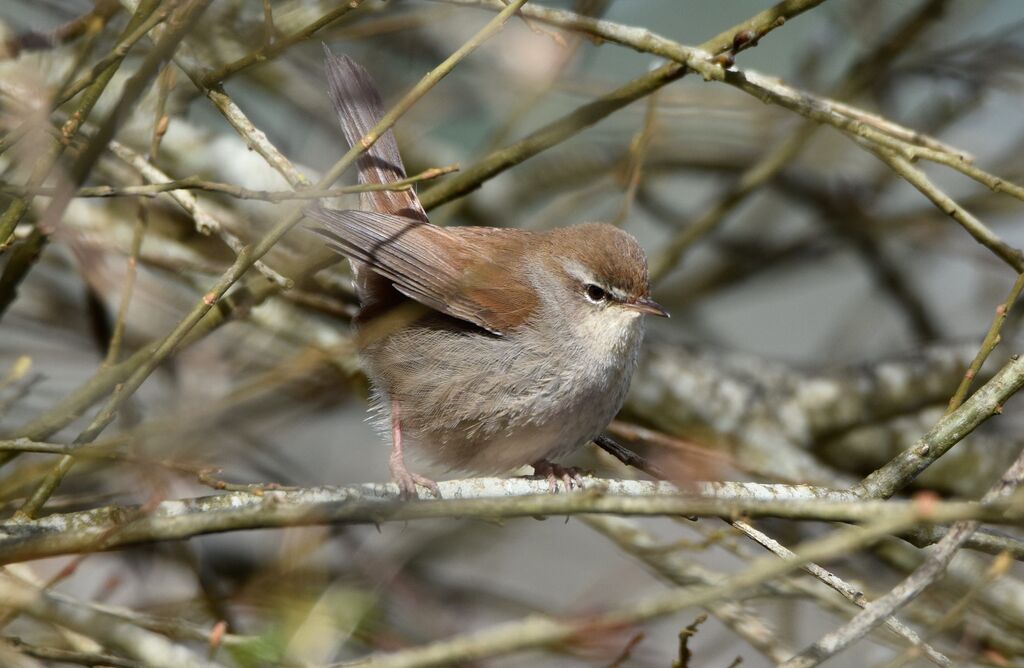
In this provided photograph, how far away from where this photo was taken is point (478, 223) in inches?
231

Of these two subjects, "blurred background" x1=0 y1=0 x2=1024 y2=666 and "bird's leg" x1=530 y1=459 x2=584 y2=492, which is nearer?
"blurred background" x1=0 y1=0 x2=1024 y2=666

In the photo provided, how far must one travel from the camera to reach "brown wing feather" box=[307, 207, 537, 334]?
3.79 metres

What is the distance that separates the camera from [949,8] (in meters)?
5.75

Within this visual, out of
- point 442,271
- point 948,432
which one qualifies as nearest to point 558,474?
point 442,271

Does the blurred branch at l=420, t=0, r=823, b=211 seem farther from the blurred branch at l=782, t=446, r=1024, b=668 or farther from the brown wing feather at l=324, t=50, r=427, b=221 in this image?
the blurred branch at l=782, t=446, r=1024, b=668

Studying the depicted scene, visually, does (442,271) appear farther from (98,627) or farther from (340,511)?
(98,627)

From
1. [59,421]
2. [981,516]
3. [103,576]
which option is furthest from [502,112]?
[981,516]

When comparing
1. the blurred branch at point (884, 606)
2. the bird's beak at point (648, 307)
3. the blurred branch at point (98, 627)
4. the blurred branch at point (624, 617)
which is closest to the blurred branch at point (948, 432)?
the blurred branch at point (884, 606)

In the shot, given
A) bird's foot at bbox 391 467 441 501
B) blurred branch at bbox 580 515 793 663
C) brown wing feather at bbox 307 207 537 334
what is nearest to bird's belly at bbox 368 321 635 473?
brown wing feather at bbox 307 207 537 334

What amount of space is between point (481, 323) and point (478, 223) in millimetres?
2020

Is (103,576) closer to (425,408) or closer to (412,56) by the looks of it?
(425,408)

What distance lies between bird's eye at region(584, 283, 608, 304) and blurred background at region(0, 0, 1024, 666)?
1.74 feet

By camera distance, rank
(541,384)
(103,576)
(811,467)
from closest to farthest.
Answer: (541,384), (811,467), (103,576)

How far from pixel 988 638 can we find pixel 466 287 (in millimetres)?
2285
